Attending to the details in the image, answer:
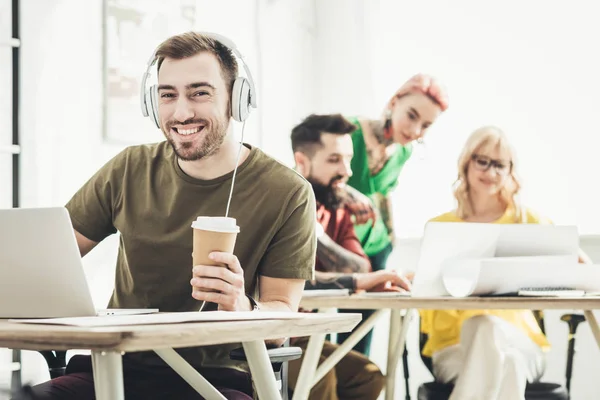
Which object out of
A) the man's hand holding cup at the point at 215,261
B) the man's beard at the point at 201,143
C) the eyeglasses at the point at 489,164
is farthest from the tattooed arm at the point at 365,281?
the man's hand holding cup at the point at 215,261

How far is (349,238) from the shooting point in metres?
3.34

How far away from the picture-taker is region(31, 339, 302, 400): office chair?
1.54m

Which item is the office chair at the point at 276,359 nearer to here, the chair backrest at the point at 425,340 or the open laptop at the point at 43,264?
the open laptop at the point at 43,264

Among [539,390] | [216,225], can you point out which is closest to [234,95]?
[216,225]

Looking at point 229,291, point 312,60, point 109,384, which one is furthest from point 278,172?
point 312,60

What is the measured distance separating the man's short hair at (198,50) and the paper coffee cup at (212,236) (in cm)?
58

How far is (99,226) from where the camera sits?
197 cm

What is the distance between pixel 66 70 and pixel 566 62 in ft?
7.61

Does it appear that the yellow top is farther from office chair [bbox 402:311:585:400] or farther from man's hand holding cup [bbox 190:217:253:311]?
man's hand holding cup [bbox 190:217:253:311]

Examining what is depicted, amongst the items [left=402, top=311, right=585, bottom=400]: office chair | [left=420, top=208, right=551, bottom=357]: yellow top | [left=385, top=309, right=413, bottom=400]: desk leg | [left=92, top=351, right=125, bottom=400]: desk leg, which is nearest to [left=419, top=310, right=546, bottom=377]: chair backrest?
[left=420, top=208, right=551, bottom=357]: yellow top

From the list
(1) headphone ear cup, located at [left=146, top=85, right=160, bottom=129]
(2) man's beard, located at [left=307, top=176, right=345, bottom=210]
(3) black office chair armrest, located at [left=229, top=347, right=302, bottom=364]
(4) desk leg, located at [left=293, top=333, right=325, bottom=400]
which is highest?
(1) headphone ear cup, located at [left=146, top=85, right=160, bottom=129]

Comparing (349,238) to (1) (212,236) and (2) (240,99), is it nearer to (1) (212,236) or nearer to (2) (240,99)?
(2) (240,99)

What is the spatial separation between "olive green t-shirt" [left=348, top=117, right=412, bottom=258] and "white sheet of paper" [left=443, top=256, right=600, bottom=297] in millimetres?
871

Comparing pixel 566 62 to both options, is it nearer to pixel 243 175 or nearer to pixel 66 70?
pixel 66 70
